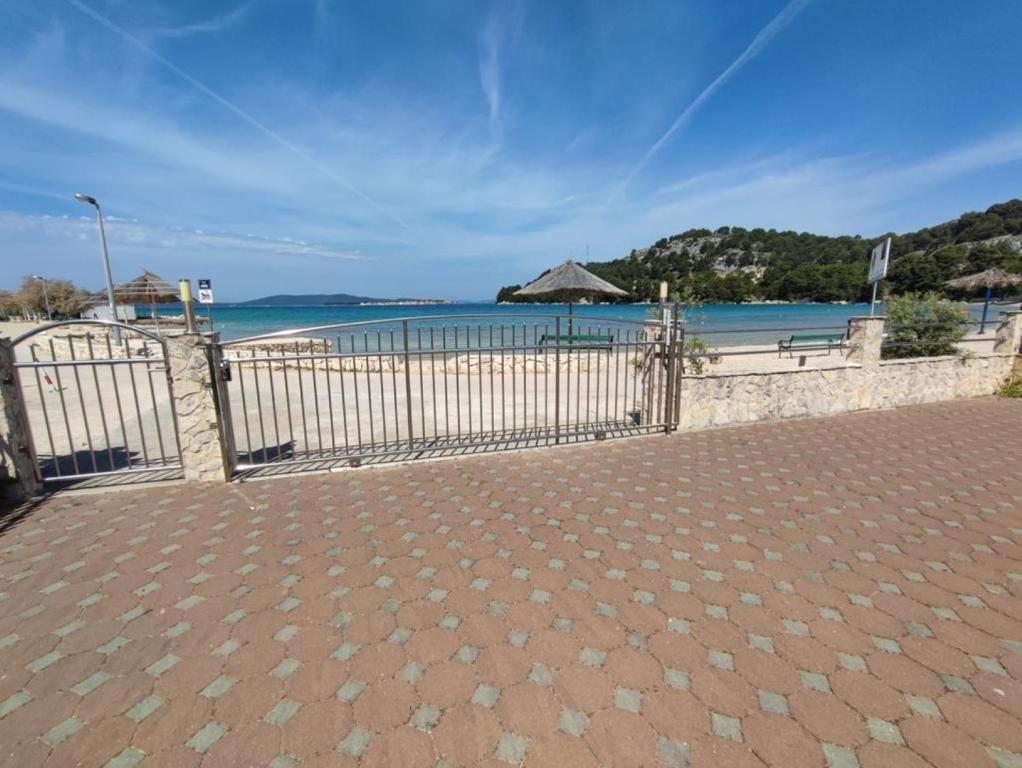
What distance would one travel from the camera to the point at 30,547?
3.55 metres

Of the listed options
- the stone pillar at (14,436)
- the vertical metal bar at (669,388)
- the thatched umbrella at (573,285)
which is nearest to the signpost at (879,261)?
the thatched umbrella at (573,285)

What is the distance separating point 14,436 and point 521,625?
5.10 metres

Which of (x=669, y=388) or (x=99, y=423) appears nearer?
(x=669, y=388)

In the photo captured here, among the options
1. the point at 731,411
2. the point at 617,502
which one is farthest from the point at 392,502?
the point at 731,411

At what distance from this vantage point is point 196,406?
465 centimetres

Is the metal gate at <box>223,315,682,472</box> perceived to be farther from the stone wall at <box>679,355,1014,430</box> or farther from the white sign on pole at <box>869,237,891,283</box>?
the white sign on pole at <box>869,237,891,283</box>

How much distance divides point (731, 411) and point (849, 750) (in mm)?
5323

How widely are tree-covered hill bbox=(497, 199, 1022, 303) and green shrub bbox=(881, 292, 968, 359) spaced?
4940cm

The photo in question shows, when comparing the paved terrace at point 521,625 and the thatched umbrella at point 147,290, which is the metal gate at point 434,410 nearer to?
the paved terrace at point 521,625

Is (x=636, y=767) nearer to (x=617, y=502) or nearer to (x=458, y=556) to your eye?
(x=458, y=556)

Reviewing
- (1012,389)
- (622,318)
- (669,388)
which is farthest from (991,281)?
(669,388)

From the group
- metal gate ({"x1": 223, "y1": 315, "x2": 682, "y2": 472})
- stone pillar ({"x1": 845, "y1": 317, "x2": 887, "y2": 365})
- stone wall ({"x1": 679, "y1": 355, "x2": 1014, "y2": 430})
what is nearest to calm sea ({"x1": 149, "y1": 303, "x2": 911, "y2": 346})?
metal gate ({"x1": 223, "y1": 315, "x2": 682, "y2": 472})

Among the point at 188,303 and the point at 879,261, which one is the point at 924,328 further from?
the point at 188,303

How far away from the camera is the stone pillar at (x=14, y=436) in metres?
4.09
